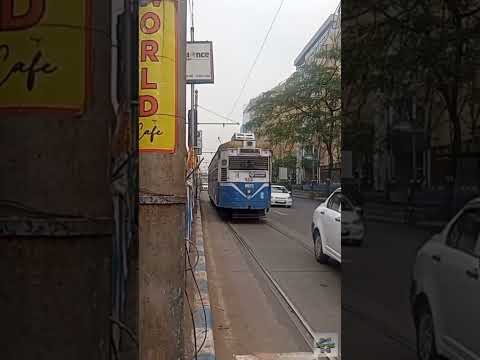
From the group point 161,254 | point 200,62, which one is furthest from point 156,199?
point 200,62

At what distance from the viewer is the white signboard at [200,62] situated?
849 cm

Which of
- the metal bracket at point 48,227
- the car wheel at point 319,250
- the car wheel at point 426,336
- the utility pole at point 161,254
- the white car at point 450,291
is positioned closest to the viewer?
the metal bracket at point 48,227

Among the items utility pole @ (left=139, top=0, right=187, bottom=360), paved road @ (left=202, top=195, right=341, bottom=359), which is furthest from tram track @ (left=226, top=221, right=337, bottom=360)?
utility pole @ (left=139, top=0, right=187, bottom=360)

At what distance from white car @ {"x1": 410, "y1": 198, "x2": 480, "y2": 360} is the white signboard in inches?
274

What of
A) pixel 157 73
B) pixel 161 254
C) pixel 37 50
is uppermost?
pixel 157 73

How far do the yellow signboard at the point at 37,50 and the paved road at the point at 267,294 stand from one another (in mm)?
3859

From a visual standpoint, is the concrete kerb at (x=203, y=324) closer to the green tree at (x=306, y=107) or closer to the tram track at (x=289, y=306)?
the tram track at (x=289, y=306)

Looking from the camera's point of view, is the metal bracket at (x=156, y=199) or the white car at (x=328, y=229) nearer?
the metal bracket at (x=156, y=199)

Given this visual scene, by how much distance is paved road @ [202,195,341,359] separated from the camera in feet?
16.7

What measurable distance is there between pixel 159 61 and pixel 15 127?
2020 millimetres

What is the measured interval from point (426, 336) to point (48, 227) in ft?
5.33

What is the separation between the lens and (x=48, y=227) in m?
1.23

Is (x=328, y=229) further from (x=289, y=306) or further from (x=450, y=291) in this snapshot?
(x=450, y=291)

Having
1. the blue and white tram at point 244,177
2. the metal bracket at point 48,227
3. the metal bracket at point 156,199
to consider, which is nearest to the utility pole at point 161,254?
the metal bracket at point 156,199
